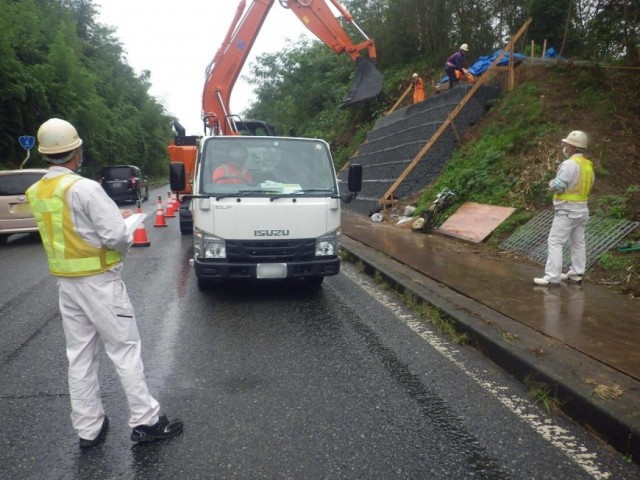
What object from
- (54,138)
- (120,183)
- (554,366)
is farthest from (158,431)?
(120,183)

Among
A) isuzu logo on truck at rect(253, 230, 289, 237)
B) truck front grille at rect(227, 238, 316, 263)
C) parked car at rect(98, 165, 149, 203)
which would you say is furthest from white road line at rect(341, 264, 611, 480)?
parked car at rect(98, 165, 149, 203)

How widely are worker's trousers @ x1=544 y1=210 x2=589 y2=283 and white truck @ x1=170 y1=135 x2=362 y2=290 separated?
2.50 m

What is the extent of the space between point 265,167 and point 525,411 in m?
4.35

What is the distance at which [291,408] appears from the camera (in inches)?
142

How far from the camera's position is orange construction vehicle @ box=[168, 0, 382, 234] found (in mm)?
12711

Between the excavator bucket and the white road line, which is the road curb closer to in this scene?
the white road line

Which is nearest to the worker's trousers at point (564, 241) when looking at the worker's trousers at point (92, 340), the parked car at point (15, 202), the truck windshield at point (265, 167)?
the truck windshield at point (265, 167)

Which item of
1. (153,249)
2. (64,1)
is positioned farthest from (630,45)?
(64,1)

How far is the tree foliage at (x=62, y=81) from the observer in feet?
63.1

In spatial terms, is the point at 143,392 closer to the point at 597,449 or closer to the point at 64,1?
the point at 597,449

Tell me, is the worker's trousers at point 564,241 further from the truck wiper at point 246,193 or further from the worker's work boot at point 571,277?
the truck wiper at point 246,193

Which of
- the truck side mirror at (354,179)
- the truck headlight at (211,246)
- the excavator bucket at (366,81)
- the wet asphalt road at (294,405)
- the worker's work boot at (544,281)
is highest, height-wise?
the excavator bucket at (366,81)

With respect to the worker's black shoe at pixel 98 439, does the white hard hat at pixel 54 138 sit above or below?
above

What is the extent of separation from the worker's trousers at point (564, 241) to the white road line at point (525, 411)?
1.95 meters
